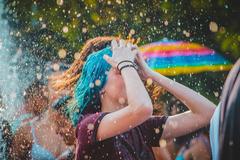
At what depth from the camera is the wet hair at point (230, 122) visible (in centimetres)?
133

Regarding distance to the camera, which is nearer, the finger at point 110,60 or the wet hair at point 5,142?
the finger at point 110,60

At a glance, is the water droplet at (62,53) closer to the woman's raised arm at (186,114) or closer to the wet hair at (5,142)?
the wet hair at (5,142)

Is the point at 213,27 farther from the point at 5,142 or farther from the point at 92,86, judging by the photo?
the point at 5,142

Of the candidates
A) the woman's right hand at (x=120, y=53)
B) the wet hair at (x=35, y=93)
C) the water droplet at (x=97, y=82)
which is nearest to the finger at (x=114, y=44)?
the woman's right hand at (x=120, y=53)

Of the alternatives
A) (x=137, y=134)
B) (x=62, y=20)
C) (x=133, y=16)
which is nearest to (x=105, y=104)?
(x=137, y=134)

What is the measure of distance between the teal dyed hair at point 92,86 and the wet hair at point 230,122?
1064 mm

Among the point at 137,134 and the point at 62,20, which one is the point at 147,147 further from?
the point at 62,20

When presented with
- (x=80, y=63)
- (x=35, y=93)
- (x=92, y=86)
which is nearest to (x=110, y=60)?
(x=92, y=86)

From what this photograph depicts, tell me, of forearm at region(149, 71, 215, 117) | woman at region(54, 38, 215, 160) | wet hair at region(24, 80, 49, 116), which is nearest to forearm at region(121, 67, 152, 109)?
woman at region(54, 38, 215, 160)

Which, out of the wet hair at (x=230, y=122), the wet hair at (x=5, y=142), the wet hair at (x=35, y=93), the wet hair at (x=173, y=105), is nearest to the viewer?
the wet hair at (x=230, y=122)

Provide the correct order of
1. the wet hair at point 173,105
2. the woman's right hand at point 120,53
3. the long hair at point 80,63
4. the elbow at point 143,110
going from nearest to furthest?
1. the elbow at point 143,110
2. the woman's right hand at point 120,53
3. the long hair at point 80,63
4. the wet hair at point 173,105

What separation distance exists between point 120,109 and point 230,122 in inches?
36.9

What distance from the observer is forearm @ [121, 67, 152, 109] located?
2096 millimetres

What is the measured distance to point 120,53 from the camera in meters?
2.28
